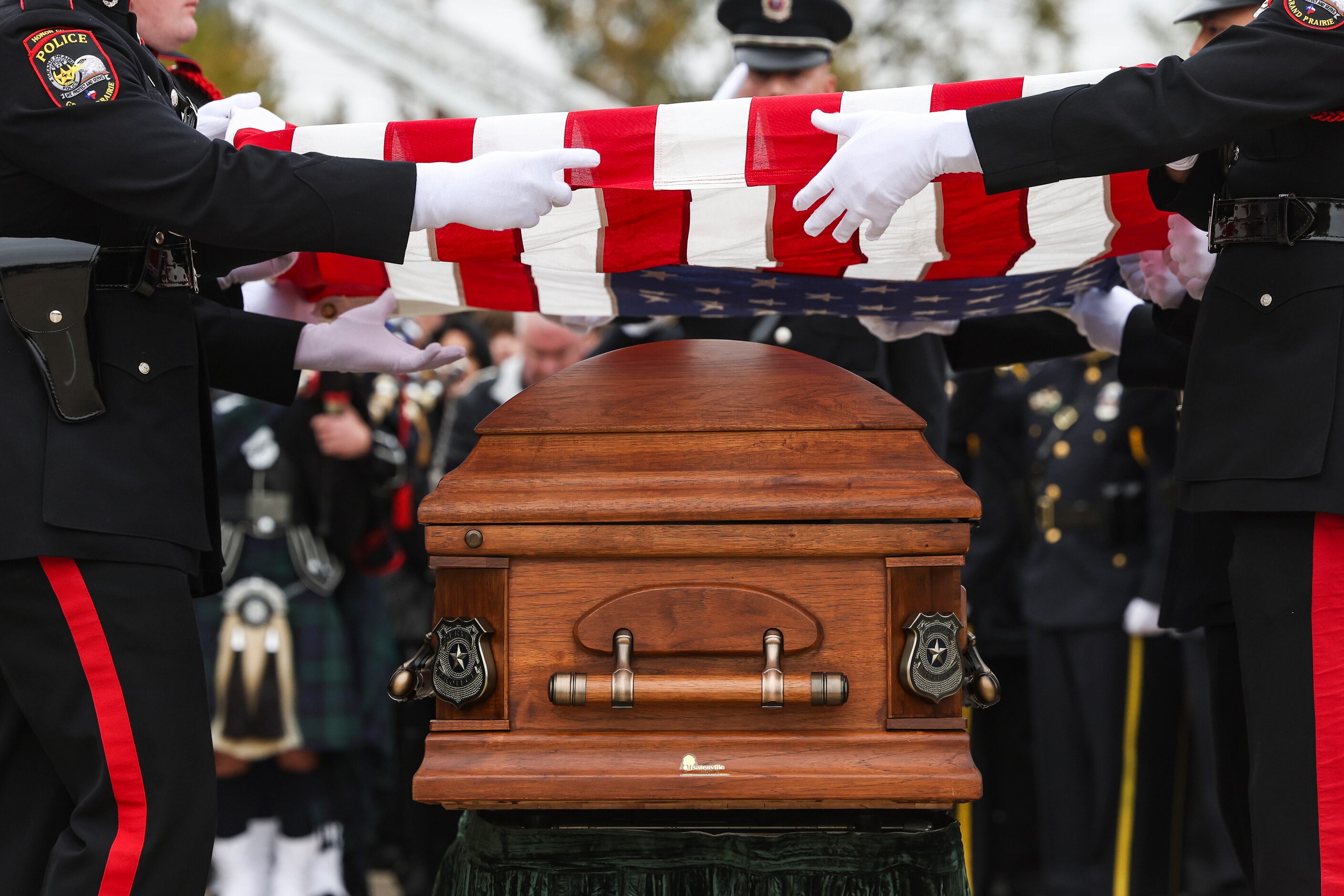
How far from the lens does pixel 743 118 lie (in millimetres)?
2139

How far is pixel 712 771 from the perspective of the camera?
75.7 inches

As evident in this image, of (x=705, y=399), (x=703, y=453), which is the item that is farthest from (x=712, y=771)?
(x=705, y=399)

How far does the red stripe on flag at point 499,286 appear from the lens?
2705 mm

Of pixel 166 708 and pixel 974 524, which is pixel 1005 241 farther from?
pixel 166 708

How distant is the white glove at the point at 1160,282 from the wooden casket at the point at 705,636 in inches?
28.0

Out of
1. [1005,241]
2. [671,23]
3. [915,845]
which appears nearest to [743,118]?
[1005,241]

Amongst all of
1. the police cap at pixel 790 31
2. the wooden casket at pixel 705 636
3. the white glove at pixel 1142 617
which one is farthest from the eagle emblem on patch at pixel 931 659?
the white glove at pixel 1142 617

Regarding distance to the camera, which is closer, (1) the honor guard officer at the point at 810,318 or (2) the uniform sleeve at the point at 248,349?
(2) the uniform sleeve at the point at 248,349

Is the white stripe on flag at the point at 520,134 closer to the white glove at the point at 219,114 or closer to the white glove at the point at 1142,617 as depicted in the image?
the white glove at the point at 219,114

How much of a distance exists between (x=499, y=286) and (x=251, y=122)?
0.60 meters

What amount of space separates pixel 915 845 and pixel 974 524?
483 mm

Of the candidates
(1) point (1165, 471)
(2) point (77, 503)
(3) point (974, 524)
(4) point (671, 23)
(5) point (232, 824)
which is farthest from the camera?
(4) point (671, 23)

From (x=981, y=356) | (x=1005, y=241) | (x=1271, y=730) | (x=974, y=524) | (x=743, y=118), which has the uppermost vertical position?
(x=743, y=118)

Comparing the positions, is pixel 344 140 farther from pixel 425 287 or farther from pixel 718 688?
pixel 718 688
